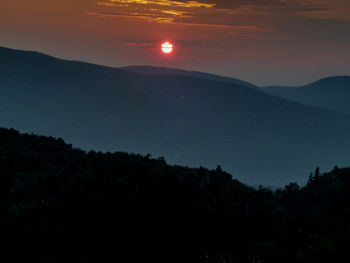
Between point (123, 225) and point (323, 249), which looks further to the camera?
point (123, 225)

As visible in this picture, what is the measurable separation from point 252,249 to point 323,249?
270 inches

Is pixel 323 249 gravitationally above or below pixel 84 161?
below

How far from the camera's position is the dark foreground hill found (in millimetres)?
51531

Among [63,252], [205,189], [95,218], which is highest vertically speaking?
[205,189]

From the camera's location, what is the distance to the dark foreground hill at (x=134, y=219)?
51531 mm

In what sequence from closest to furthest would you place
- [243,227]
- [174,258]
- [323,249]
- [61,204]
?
[323,249]
[174,258]
[61,204]
[243,227]

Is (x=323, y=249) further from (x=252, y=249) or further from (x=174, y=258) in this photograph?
(x=174, y=258)

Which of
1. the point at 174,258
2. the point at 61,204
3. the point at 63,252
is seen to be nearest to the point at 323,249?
the point at 174,258

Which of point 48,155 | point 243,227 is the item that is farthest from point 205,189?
point 48,155

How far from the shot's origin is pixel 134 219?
194 feet

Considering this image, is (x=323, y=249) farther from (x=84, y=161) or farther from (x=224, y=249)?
(x=84, y=161)

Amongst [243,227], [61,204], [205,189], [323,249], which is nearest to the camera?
[323,249]

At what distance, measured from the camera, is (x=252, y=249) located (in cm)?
5478

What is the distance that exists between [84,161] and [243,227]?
2751cm
